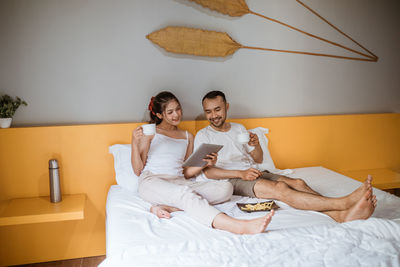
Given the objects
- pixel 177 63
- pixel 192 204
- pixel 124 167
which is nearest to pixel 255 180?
pixel 192 204

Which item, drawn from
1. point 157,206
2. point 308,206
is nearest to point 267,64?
point 308,206

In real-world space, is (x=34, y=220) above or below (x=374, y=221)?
below

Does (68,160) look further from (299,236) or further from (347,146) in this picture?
(347,146)

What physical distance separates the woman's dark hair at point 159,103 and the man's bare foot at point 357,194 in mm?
1177

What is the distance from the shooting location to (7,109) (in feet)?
6.84

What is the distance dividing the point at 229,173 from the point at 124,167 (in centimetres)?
71

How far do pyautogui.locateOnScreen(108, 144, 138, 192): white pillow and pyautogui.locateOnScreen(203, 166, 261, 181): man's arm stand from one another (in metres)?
0.49

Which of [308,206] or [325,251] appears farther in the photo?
[308,206]

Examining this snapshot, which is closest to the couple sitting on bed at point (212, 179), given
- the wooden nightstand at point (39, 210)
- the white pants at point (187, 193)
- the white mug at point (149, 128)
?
the white pants at point (187, 193)

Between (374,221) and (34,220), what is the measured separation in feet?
5.87

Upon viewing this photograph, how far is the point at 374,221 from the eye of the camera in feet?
4.78

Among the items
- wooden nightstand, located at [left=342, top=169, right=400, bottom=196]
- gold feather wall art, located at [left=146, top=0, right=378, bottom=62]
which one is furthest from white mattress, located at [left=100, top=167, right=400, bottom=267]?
gold feather wall art, located at [left=146, top=0, right=378, bottom=62]

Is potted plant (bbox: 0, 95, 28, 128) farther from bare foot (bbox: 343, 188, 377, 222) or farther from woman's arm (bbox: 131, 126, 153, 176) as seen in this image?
bare foot (bbox: 343, 188, 377, 222)

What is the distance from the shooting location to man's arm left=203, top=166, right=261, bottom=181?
6.68ft
